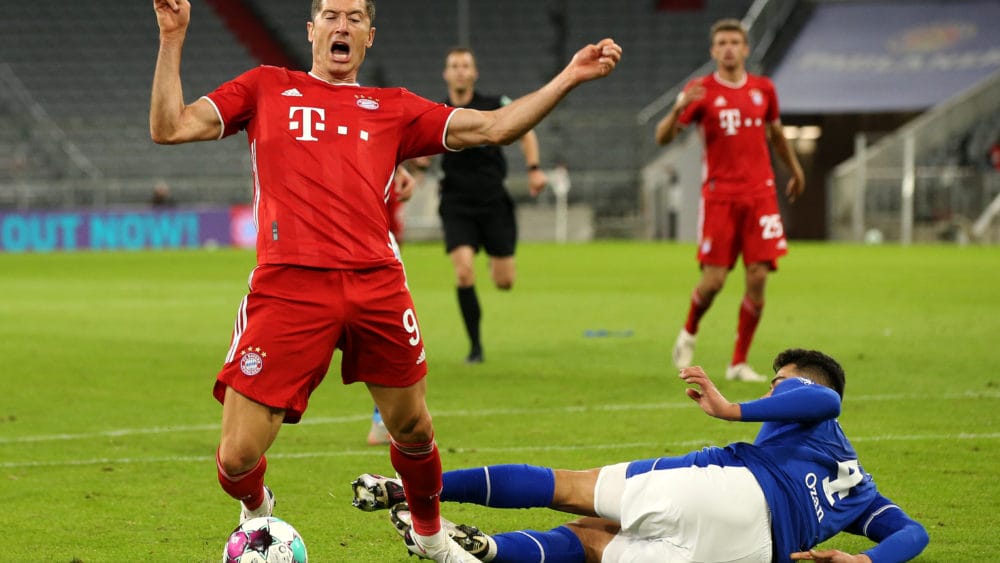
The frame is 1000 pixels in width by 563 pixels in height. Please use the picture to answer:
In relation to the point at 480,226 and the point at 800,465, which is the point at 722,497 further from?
the point at 480,226

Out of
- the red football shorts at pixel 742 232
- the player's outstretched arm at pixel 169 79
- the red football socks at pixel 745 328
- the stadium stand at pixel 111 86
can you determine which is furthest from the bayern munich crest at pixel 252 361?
the stadium stand at pixel 111 86

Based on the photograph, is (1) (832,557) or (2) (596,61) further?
(2) (596,61)

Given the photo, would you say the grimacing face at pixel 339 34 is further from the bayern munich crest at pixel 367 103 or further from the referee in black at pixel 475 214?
the referee in black at pixel 475 214

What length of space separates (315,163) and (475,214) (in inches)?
261

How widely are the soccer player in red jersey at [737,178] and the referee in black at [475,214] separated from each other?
66.1 inches

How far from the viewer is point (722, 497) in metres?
4.41

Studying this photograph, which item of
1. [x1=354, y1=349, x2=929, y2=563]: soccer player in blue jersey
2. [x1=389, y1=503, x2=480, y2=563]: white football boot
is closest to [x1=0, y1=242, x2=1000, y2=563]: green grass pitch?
[x1=389, y1=503, x2=480, y2=563]: white football boot

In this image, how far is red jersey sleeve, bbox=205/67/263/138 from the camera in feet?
15.4

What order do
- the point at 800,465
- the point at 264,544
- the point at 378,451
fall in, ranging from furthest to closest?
the point at 378,451
the point at 800,465
the point at 264,544

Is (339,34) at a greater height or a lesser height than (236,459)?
greater

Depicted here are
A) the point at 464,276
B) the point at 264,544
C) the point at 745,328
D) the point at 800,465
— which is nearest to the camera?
the point at 264,544

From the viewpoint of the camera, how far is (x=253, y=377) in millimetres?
4527

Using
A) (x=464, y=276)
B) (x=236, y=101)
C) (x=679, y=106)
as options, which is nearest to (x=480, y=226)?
(x=464, y=276)

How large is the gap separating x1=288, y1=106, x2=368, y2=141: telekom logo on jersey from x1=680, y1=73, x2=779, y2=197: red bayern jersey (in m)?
5.62
